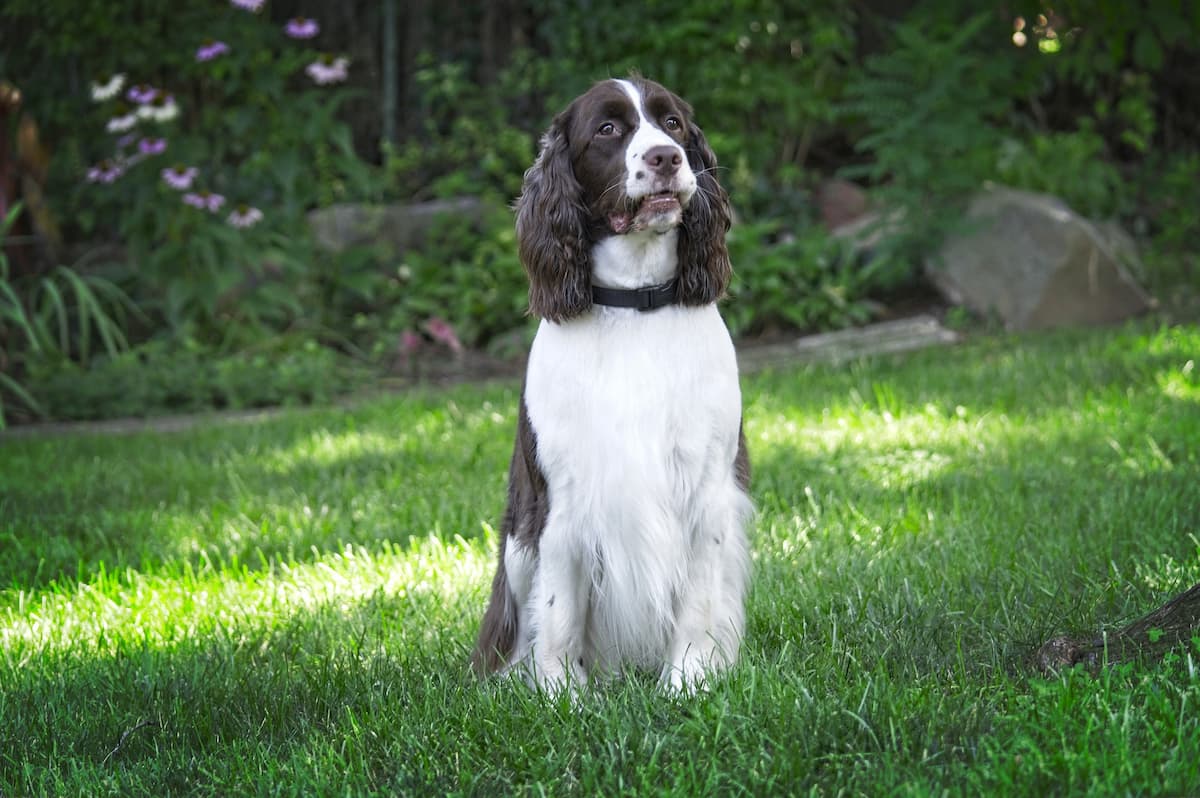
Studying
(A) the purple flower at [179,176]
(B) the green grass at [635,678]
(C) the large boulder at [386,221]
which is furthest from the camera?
(C) the large boulder at [386,221]

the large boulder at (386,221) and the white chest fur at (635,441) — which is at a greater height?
the white chest fur at (635,441)

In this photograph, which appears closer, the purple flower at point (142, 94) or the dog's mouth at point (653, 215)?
the dog's mouth at point (653, 215)

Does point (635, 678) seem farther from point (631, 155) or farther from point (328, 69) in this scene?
point (328, 69)

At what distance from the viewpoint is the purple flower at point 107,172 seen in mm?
8086

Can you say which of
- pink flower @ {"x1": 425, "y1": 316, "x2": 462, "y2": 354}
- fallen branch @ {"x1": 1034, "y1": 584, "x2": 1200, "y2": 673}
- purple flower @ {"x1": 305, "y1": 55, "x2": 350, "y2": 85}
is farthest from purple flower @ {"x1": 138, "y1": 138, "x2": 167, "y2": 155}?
fallen branch @ {"x1": 1034, "y1": 584, "x2": 1200, "y2": 673}

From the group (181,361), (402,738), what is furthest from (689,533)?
(181,361)

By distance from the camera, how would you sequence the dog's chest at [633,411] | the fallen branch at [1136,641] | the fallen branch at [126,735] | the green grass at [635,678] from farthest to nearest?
the dog's chest at [633,411] → the fallen branch at [126,735] → the fallen branch at [1136,641] → the green grass at [635,678]

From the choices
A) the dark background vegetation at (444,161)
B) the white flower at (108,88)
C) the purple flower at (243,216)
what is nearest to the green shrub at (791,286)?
the dark background vegetation at (444,161)

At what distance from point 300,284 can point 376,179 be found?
4.05ft

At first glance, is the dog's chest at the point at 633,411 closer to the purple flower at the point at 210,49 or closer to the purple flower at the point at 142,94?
the purple flower at the point at 142,94

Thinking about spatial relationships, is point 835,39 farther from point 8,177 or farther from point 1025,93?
point 8,177

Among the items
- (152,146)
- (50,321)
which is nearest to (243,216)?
(152,146)

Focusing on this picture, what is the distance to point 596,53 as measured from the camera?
9469 mm

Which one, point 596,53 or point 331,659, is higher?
point 596,53
